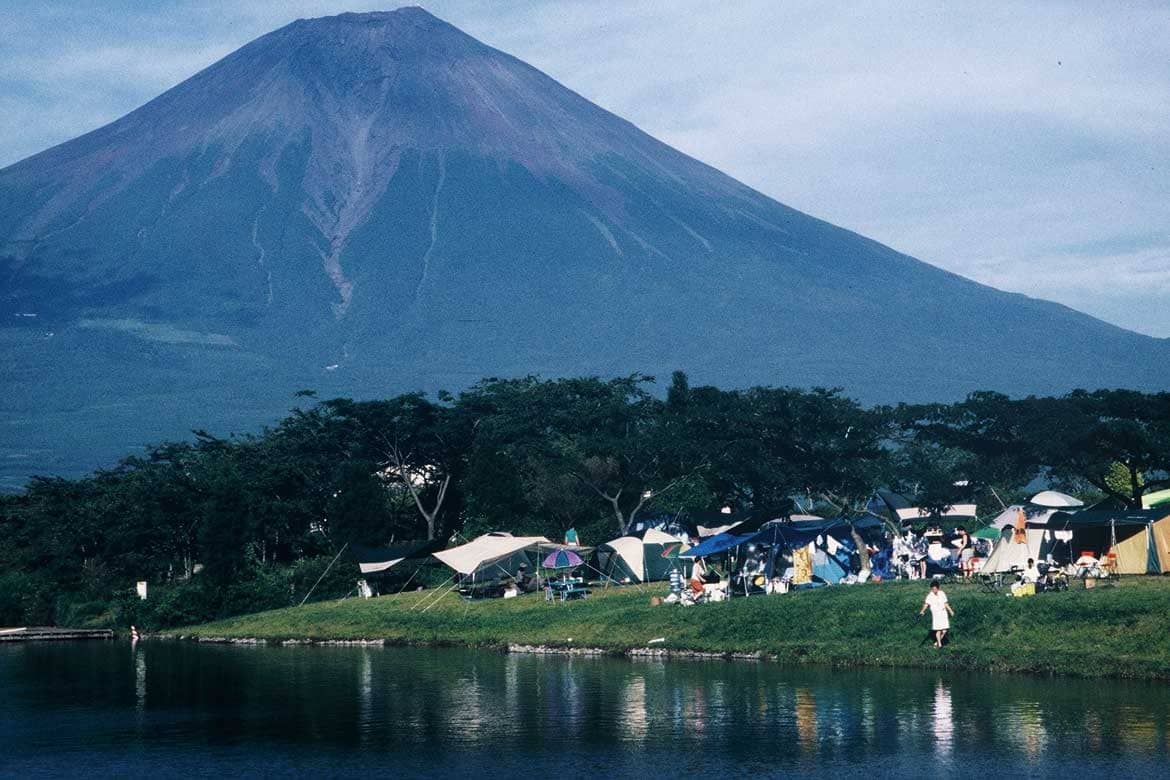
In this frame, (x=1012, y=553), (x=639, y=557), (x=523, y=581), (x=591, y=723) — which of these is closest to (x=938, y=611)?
(x=1012, y=553)

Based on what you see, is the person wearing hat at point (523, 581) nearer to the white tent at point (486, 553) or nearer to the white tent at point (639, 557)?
the white tent at point (486, 553)

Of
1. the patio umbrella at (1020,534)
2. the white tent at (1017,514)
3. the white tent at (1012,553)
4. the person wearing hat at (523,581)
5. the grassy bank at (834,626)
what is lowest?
the grassy bank at (834,626)

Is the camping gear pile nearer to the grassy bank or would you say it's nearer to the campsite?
the campsite

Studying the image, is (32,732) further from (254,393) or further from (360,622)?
(254,393)

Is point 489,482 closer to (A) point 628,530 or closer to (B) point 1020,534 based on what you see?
(A) point 628,530

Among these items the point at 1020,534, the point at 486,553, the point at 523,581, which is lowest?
the point at 523,581

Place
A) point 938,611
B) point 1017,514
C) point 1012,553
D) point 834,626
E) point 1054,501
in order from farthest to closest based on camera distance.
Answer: point 1054,501 < point 1017,514 < point 1012,553 < point 834,626 < point 938,611

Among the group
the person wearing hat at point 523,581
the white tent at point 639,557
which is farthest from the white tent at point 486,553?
the white tent at point 639,557
